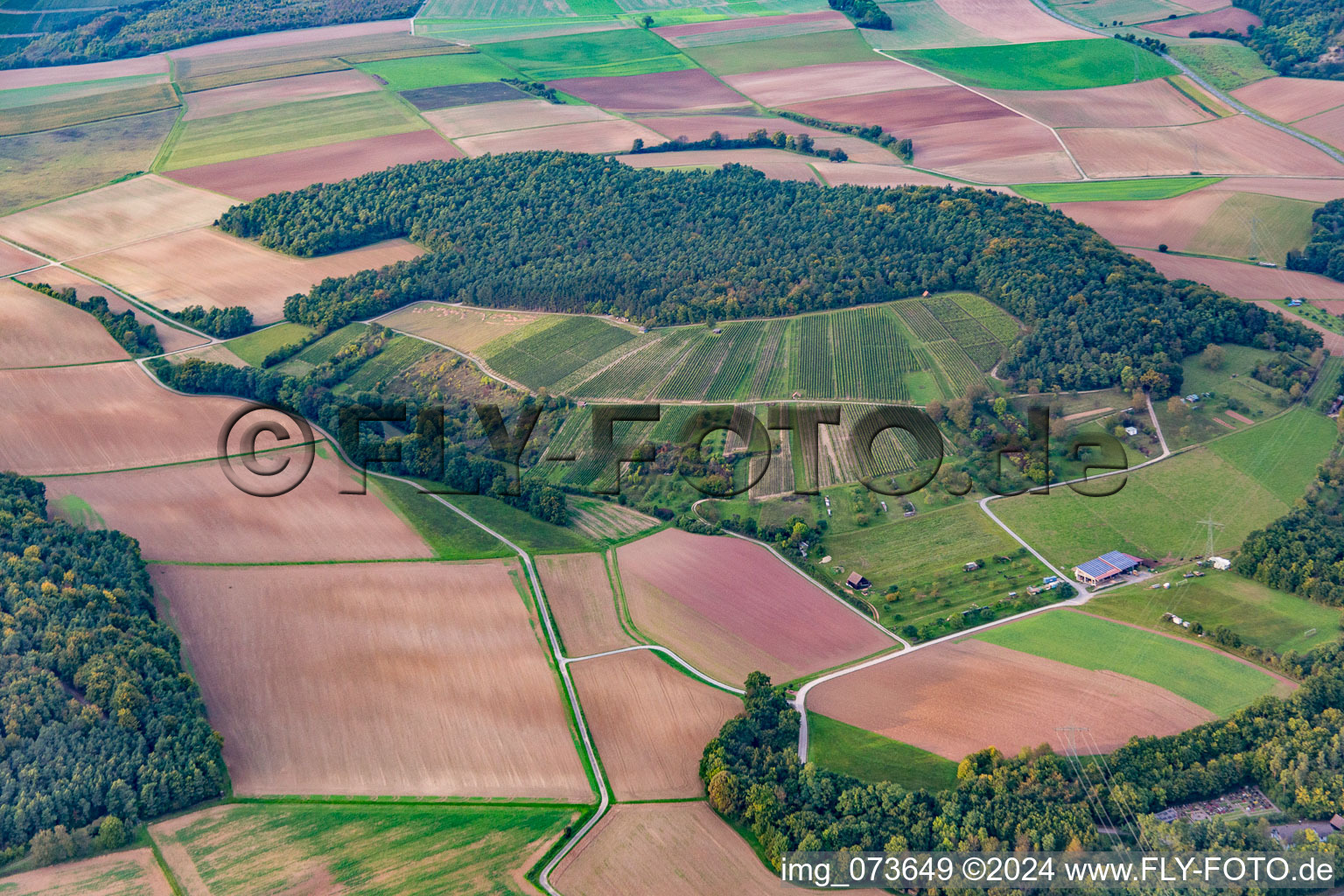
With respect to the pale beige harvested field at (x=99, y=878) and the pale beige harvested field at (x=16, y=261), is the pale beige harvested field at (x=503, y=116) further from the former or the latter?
the pale beige harvested field at (x=99, y=878)

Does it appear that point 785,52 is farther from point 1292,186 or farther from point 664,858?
point 664,858

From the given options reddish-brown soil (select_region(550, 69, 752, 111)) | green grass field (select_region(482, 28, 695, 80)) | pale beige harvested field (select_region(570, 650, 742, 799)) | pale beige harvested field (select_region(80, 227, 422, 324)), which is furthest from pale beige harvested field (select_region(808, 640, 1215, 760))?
green grass field (select_region(482, 28, 695, 80))

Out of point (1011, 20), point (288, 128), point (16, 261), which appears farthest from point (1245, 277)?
point (16, 261)

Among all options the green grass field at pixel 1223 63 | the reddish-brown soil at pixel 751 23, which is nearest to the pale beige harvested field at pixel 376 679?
the reddish-brown soil at pixel 751 23

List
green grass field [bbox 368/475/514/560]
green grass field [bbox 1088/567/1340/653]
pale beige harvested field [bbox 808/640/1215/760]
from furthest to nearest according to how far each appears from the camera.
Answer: green grass field [bbox 368/475/514/560]
green grass field [bbox 1088/567/1340/653]
pale beige harvested field [bbox 808/640/1215/760]

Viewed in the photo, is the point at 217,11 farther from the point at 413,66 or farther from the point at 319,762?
the point at 319,762

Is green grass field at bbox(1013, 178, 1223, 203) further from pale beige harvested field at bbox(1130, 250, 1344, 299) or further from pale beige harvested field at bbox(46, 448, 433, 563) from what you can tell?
pale beige harvested field at bbox(46, 448, 433, 563)
